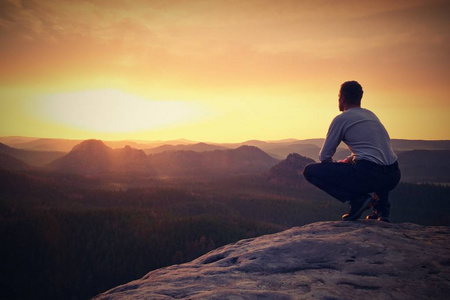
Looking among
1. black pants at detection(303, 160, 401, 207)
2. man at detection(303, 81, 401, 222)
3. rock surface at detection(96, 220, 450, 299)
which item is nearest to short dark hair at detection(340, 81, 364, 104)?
man at detection(303, 81, 401, 222)

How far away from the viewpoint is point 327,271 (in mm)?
3014

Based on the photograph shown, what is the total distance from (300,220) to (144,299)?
39.6 ft

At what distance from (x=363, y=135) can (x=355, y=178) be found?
701 millimetres

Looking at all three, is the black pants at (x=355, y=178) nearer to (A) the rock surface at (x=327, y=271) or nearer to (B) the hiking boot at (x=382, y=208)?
(B) the hiking boot at (x=382, y=208)

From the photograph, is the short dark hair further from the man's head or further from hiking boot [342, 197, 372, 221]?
hiking boot [342, 197, 372, 221]

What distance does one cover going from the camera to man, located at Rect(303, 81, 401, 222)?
173 inches

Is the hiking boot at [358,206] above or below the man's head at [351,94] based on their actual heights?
below

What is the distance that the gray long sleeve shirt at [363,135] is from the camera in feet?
14.4

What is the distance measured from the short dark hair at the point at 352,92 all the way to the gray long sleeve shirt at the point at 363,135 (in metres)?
0.17

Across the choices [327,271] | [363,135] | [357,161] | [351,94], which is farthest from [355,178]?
[327,271]

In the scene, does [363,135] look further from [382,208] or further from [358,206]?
[382,208]

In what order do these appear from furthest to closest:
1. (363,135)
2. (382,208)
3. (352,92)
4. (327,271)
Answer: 1. (382,208)
2. (352,92)
3. (363,135)
4. (327,271)

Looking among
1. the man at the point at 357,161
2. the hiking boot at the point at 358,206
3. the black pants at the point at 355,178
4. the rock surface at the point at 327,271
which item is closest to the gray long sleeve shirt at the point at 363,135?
the man at the point at 357,161

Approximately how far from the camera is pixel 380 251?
3270 mm
